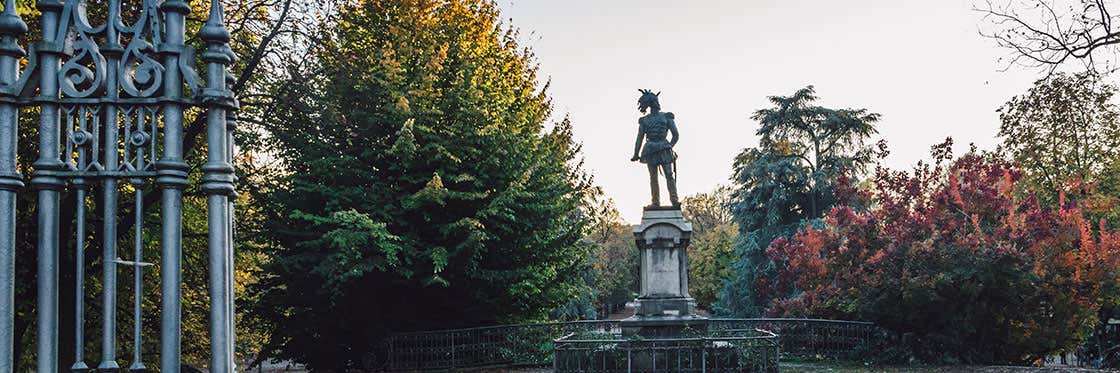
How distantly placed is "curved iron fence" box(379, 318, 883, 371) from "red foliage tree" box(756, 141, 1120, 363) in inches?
25.0

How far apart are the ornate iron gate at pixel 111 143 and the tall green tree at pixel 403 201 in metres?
10.3

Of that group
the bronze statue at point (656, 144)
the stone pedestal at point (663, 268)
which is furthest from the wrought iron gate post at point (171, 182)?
the bronze statue at point (656, 144)

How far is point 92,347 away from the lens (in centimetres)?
1562

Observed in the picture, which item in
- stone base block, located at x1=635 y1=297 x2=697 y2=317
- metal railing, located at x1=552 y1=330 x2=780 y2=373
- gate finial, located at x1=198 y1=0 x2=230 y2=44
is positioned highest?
gate finial, located at x1=198 y1=0 x2=230 y2=44

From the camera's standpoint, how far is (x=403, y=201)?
16781mm

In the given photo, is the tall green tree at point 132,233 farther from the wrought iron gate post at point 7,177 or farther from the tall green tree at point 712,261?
the tall green tree at point 712,261


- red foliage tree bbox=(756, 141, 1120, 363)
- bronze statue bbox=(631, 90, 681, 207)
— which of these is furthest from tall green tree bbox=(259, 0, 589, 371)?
red foliage tree bbox=(756, 141, 1120, 363)

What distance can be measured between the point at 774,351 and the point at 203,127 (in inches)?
360

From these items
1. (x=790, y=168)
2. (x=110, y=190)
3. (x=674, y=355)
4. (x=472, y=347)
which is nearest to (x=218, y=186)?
(x=110, y=190)

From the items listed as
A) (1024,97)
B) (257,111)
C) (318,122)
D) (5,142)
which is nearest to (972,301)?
(318,122)

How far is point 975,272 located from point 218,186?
14.7 meters

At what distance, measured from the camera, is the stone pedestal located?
15.3m

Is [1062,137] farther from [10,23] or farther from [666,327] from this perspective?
[10,23]

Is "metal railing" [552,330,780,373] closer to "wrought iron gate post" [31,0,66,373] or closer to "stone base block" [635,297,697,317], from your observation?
"stone base block" [635,297,697,317]
